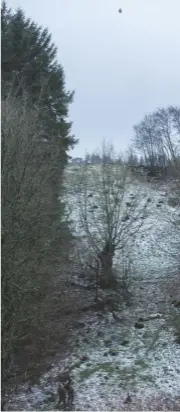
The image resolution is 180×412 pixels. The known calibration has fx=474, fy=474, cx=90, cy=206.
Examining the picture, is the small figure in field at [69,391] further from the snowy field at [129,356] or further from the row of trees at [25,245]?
the row of trees at [25,245]

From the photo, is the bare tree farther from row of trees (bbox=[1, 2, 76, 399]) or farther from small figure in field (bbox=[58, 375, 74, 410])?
small figure in field (bbox=[58, 375, 74, 410])

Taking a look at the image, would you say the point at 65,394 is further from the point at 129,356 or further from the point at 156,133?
the point at 156,133

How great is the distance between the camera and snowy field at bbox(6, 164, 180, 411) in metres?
10.7

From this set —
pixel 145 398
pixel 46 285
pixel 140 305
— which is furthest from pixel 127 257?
pixel 145 398

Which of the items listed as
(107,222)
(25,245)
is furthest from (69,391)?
(107,222)

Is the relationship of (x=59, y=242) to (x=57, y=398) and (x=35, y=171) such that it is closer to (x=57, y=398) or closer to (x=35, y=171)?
(x=35, y=171)

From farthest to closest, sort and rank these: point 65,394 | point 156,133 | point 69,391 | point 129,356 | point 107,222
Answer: point 156,133 → point 107,222 → point 129,356 → point 69,391 → point 65,394

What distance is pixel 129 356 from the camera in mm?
12875

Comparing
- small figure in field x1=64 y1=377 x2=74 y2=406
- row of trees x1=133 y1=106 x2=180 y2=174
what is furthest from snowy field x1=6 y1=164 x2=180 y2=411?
row of trees x1=133 y1=106 x2=180 y2=174

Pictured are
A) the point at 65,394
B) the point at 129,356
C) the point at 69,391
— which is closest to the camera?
the point at 65,394

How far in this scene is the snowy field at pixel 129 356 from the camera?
10.7 m

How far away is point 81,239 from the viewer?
64.6 feet

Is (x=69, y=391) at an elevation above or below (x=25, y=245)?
below

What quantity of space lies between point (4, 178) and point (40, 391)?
5031 mm
